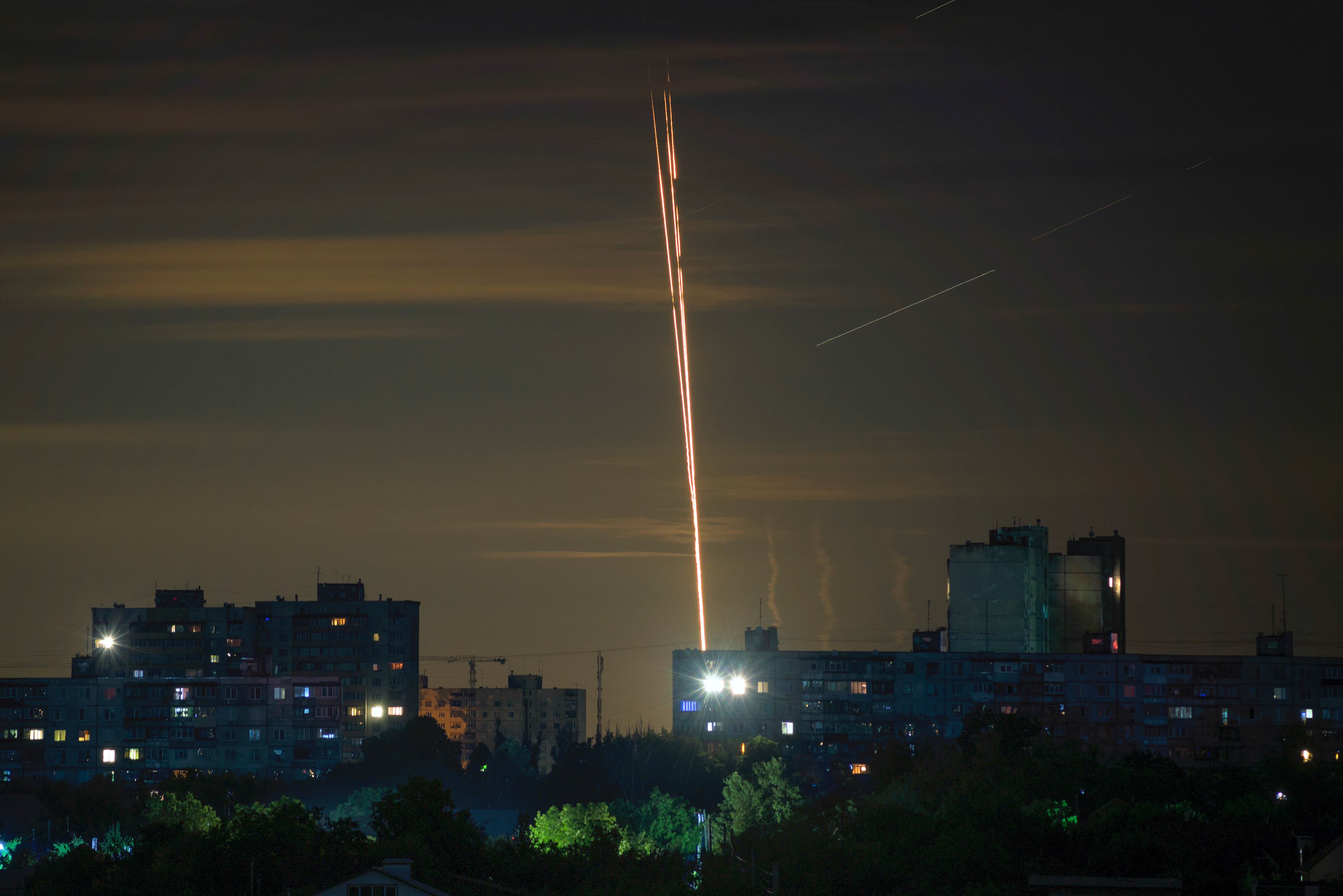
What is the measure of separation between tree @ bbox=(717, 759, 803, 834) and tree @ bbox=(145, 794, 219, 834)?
27.9 m

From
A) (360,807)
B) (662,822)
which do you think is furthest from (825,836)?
(360,807)

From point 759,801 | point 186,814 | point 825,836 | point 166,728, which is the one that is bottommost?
point 186,814

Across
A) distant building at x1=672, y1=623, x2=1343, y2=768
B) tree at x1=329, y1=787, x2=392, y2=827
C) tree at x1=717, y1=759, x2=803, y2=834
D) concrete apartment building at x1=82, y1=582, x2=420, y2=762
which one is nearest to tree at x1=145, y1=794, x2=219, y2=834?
tree at x1=329, y1=787, x2=392, y2=827

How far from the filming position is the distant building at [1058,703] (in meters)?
128

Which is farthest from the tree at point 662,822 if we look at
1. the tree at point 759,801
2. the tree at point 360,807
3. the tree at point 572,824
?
the tree at point 360,807

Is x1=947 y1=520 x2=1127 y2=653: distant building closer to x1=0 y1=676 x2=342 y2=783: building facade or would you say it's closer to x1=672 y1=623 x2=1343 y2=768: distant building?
x1=672 y1=623 x2=1343 y2=768: distant building

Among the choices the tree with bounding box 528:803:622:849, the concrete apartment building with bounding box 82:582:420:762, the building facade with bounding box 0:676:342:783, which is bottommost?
the tree with bounding box 528:803:622:849

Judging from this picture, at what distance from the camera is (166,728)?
14112 cm

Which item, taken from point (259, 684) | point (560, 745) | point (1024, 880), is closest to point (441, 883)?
point (1024, 880)

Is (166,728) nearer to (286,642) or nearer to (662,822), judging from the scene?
(286,642)

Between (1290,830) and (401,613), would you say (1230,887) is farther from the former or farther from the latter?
(401,613)

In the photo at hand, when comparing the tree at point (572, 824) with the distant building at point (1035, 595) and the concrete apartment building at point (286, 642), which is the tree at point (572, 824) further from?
the concrete apartment building at point (286, 642)

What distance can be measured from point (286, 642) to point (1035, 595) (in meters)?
87.7

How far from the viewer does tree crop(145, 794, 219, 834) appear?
3612 inches
